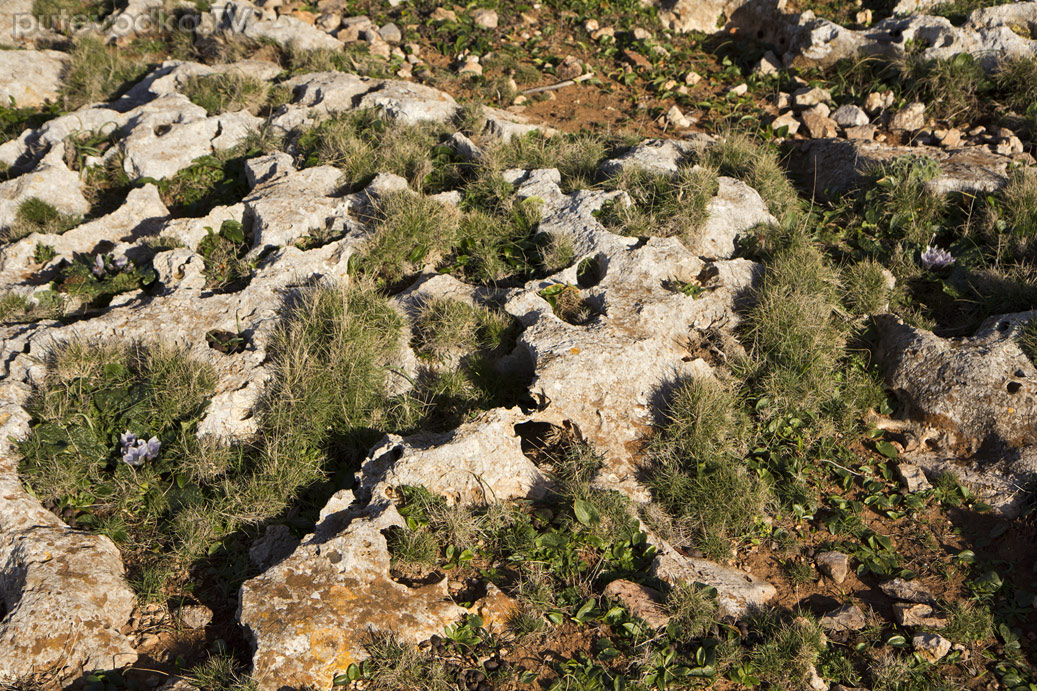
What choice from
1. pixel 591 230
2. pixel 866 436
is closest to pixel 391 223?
pixel 591 230

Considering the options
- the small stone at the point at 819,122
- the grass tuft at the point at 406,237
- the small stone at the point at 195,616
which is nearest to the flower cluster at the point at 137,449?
the small stone at the point at 195,616

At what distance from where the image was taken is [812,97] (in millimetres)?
8062

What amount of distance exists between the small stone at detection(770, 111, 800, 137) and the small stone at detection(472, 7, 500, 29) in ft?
12.0

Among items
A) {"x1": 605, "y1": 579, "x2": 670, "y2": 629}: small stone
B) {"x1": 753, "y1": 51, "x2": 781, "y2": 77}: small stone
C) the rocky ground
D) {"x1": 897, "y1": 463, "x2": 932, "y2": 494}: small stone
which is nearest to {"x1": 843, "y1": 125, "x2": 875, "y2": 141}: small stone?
the rocky ground

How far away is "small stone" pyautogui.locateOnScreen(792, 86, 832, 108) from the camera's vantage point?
8055mm

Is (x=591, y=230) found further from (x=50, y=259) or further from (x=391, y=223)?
(x=50, y=259)

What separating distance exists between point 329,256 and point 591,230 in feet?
6.42

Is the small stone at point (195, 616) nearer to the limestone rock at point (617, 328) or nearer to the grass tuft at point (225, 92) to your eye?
the limestone rock at point (617, 328)

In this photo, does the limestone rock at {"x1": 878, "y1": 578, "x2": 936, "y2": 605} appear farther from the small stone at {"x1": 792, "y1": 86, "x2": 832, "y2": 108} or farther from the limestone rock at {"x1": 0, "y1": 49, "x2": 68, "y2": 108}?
the limestone rock at {"x1": 0, "y1": 49, "x2": 68, "y2": 108}

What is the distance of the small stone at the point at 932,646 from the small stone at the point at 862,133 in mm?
5135

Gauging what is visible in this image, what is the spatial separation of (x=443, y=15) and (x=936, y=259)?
6.39 m

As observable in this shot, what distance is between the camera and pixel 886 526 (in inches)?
187

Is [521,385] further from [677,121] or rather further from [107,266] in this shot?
[677,121]

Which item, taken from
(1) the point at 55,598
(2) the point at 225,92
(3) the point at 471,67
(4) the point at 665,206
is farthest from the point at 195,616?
(3) the point at 471,67
